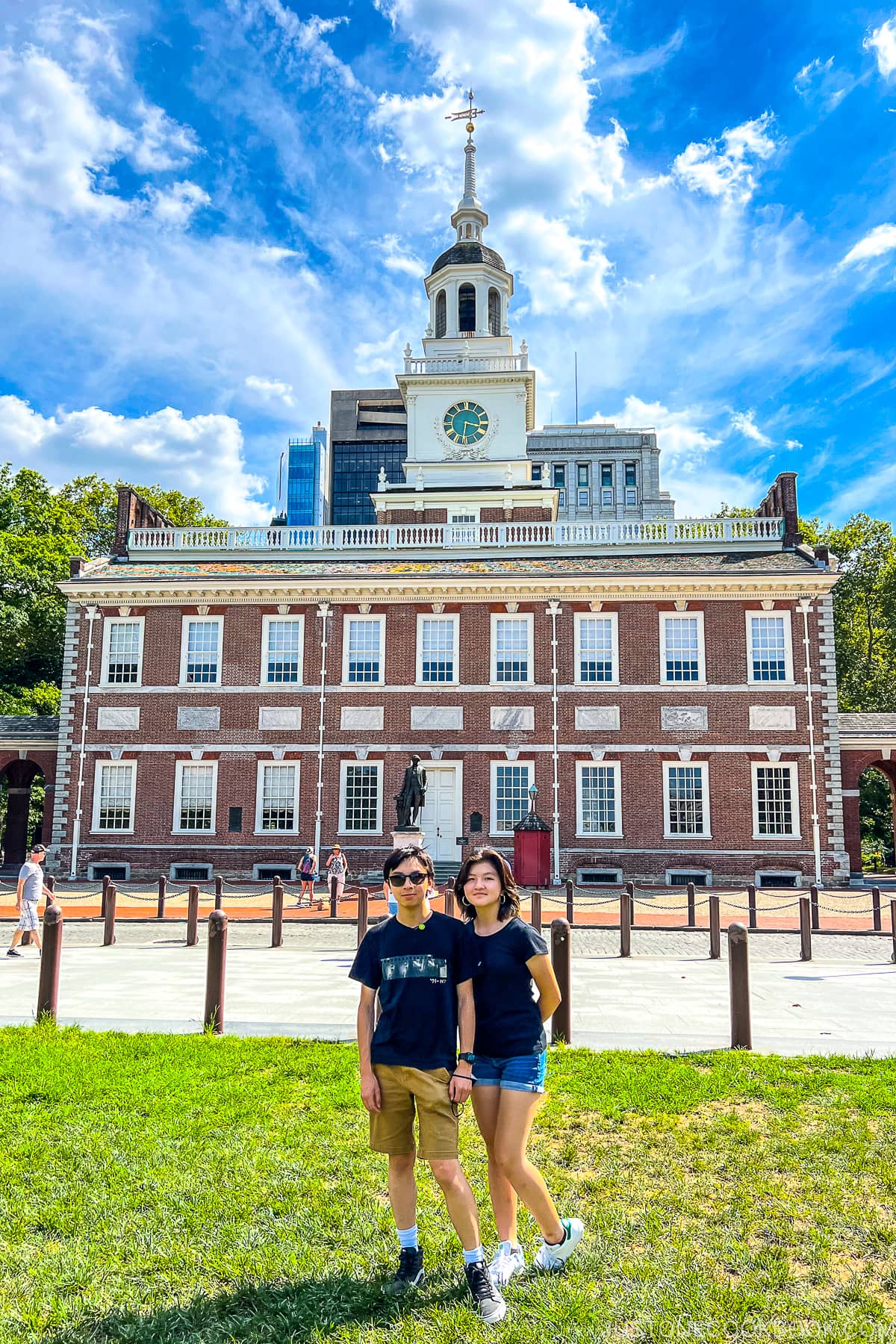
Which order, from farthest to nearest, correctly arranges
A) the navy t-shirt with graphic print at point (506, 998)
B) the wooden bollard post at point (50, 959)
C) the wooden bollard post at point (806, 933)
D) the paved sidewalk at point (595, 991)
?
the wooden bollard post at point (806, 933) < the wooden bollard post at point (50, 959) < the paved sidewalk at point (595, 991) < the navy t-shirt with graphic print at point (506, 998)

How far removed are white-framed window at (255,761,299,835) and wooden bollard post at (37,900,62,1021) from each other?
18.0m

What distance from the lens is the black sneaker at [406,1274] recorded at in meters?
4.29

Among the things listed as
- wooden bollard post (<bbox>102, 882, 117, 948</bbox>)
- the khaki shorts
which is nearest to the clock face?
wooden bollard post (<bbox>102, 882, 117, 948</bbox>)

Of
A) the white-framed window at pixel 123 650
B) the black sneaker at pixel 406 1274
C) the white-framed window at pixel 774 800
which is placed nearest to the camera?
the black sneaker at pixel 406 1274

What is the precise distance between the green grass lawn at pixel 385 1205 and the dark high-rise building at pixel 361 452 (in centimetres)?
11921

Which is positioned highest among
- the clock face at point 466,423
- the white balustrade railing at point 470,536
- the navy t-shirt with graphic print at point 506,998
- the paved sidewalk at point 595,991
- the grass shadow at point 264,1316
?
the clock face at point 466,423

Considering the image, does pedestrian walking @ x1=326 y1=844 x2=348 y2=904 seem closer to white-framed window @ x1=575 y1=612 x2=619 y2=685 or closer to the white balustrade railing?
white-framed window @ x1=575 y1=612 x2=619 y2=685

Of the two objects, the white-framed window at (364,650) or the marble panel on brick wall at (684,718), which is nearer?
the marble panel on brick wall at (684,718)

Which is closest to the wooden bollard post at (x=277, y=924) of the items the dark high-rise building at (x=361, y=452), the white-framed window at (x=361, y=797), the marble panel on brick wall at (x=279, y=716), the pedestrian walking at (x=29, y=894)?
the pedestrian walking at (x=29, y=894)

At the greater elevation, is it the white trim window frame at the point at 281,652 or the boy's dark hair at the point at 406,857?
the white trim window frame at the point at 281,652

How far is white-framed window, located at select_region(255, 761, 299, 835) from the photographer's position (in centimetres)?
2777

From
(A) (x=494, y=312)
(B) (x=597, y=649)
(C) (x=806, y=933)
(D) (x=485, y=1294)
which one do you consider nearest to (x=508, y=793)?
(B) (x=597, y=649)

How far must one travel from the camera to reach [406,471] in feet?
129

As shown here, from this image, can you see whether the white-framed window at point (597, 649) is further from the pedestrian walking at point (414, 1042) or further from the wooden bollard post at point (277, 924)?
the pedestrian walking at point (414, 1042)
